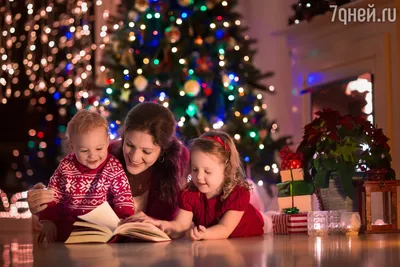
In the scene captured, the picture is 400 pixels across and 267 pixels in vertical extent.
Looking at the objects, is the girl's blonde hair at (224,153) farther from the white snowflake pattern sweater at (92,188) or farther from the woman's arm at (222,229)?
the white snowflake pattern sweater at (92,188)

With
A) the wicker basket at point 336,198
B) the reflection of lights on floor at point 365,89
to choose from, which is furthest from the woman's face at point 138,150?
the reflection of lights on floor at point 365,89

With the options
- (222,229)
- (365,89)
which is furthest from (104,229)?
(365,89)

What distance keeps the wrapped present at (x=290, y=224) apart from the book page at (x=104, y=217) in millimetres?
825

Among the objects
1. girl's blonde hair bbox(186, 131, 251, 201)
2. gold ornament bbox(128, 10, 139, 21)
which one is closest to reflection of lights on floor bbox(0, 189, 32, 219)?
gold ornament bbox(128, 10, 139, 21)

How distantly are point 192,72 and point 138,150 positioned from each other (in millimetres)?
1928

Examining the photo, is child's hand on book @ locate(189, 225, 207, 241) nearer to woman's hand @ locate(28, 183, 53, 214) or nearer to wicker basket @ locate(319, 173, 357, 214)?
woman's hand @ locate(28, 183, 53, 214)

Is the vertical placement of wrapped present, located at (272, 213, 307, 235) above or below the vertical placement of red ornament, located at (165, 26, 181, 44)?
below

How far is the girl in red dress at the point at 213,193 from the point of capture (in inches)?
122

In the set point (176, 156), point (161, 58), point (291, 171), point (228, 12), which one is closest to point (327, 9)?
point (228, 12)

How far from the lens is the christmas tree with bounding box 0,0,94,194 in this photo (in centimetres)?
682

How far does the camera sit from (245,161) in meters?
4.95

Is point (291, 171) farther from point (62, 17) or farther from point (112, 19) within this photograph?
point (62, 17)

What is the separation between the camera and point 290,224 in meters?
3.50

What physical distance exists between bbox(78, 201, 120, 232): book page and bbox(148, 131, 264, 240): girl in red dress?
16cm
